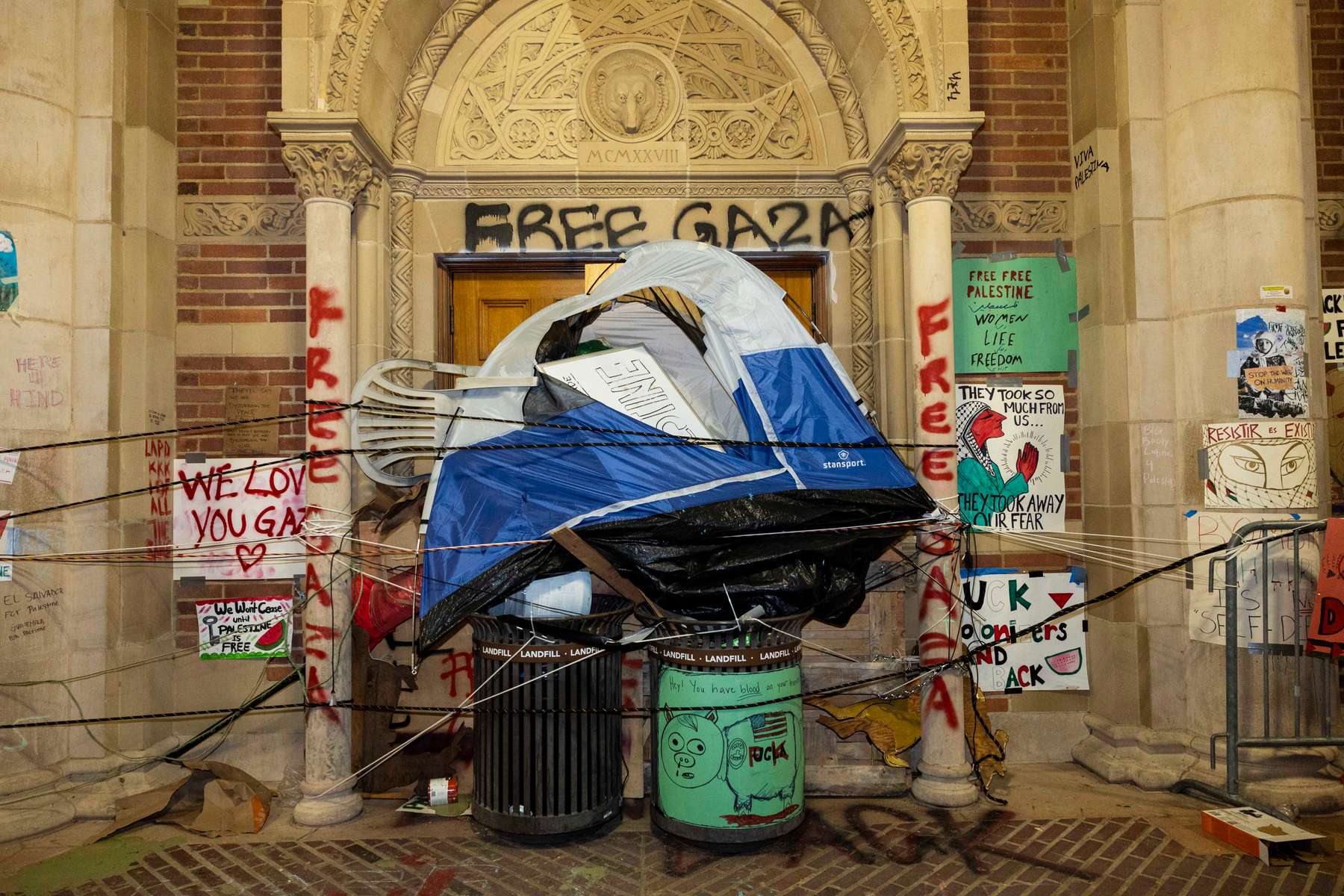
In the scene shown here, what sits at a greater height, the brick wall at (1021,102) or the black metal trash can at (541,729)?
the brick wall at (1021,102)

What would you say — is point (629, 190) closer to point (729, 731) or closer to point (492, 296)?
point (492, 296)

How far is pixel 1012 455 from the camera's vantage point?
543 cm

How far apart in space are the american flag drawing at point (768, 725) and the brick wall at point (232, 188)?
3.26 metres

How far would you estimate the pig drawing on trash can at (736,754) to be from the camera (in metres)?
4.02

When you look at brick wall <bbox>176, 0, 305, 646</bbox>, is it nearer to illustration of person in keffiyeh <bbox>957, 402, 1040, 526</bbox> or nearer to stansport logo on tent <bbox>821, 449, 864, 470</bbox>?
stansport logo on tent <bbox>821, 449, 864, 470</bbox>

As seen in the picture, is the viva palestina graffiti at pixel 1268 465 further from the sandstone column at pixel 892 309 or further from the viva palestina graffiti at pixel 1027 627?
the sandstone column at pixel 892 309

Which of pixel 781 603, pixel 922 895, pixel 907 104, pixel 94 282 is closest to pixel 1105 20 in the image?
pixel 907 104

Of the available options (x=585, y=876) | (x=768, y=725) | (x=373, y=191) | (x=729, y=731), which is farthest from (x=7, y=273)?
(x=768, y=725)

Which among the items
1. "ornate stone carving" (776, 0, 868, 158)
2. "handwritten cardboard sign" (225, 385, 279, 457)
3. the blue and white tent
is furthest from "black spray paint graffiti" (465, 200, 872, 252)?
"handwritten cardboard sign" (225, 385, 279, 457)

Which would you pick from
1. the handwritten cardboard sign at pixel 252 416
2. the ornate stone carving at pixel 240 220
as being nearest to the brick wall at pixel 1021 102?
the ornate stone carving at pixel 240 220

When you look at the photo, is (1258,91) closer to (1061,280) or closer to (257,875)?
(1061,280)

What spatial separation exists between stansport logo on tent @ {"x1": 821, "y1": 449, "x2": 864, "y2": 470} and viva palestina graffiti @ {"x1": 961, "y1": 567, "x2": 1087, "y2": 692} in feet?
5.80

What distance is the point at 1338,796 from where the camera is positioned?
14.8ft

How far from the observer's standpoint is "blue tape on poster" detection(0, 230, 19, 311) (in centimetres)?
463
